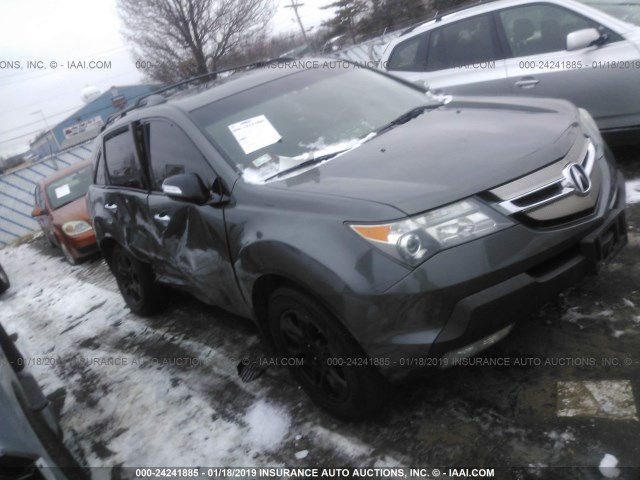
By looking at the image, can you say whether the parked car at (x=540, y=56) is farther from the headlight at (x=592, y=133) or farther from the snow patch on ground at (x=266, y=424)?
the snow patch on ground at (x=266, y=424)

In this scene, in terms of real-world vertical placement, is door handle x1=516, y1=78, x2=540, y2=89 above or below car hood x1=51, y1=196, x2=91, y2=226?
above

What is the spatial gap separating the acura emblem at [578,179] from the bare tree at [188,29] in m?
22.8

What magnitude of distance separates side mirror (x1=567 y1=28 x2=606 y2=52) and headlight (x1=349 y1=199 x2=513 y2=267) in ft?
9.90

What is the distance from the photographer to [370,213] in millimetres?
2320

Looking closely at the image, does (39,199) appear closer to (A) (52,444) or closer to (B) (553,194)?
(A) (52,444)

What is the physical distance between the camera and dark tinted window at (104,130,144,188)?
4.13 m

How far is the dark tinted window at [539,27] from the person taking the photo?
4.88 metres

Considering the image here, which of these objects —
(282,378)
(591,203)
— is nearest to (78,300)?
(282,378)

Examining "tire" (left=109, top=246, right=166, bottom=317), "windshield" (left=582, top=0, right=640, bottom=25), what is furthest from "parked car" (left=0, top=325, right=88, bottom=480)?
"windshield" (left=582, top=0, right=640, bottom=25)

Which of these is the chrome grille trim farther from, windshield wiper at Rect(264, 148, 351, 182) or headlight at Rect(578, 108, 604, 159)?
windshield wiper at Rect(264, 148, 351, 182)

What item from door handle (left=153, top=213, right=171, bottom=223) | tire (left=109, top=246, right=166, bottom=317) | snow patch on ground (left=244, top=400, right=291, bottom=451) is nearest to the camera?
snow patch on ground (left=244, top=400, right=291, bottom=451)

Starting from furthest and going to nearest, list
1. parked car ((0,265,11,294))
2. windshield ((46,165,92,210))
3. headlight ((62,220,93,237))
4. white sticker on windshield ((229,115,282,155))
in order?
1. windshield ((46,165,92,210))
2. parked car ((0,265,11,294))
3. headlight ((62,220,93,237))
4. white sticker on windshield ((229,115,282,155))

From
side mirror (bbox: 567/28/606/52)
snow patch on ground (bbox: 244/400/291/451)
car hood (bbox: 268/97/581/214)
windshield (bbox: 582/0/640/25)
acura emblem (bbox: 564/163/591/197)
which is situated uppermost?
windshield (bbox: 582/0/640/25)

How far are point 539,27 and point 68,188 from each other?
749 cm
